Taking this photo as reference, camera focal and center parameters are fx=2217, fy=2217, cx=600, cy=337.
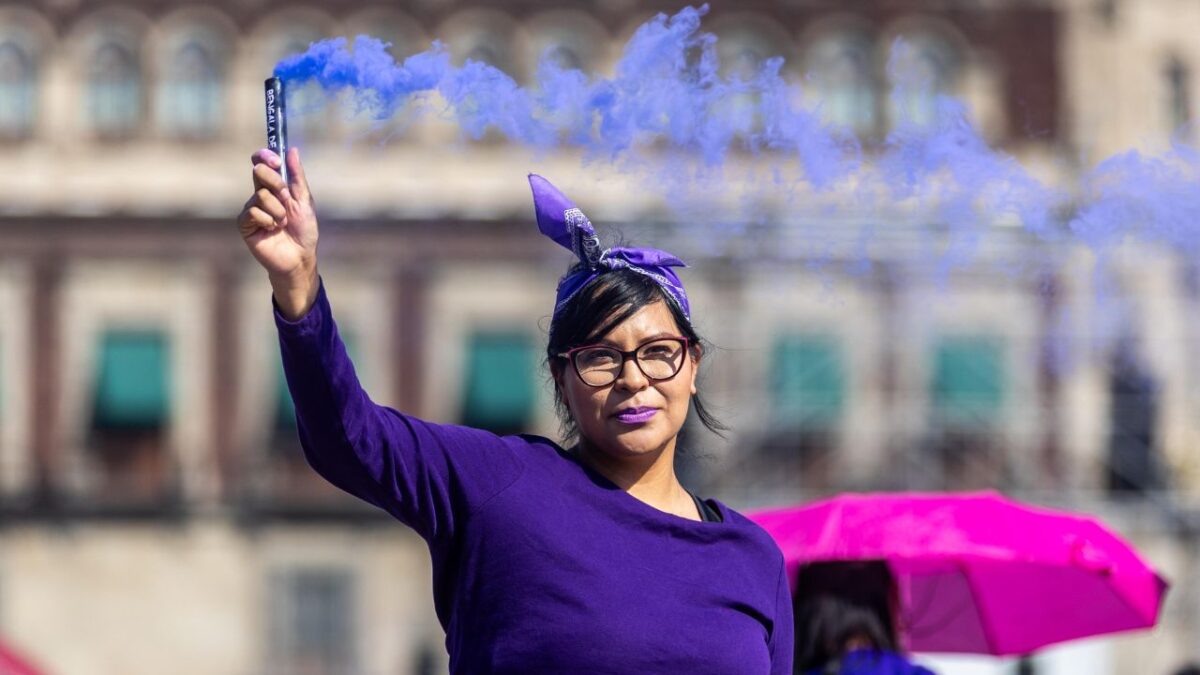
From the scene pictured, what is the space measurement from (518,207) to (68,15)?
23.1 ft

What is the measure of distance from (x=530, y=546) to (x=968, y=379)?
2746 cm

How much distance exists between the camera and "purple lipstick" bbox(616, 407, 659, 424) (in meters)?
3.33

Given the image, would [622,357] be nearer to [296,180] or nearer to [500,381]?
[296,180]

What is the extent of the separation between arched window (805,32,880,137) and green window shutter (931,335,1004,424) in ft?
11.5

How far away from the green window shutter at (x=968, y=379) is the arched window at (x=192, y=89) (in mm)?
Result: 10873

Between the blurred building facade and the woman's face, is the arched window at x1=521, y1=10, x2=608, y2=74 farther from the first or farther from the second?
the woman's face

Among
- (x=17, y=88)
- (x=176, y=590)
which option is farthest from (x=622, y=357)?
(x=17, y=88)

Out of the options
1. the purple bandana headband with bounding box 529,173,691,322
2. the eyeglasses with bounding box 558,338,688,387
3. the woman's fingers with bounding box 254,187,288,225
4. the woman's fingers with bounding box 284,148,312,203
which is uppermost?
the woman's fingers with bounding box 284,148,312,203

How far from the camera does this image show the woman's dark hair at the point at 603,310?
132 inches

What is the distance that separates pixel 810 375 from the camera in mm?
30672

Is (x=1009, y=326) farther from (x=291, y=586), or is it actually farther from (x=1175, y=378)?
(x=291, y=586)

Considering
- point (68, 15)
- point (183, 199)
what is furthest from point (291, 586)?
point (68, 15)

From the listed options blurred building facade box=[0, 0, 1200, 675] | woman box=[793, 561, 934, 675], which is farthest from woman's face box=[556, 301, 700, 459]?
blurred building facade box=[0, 0, 1200, 675]

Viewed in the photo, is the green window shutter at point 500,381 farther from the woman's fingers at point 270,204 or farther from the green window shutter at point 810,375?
the woman's fingers at point 270,204
